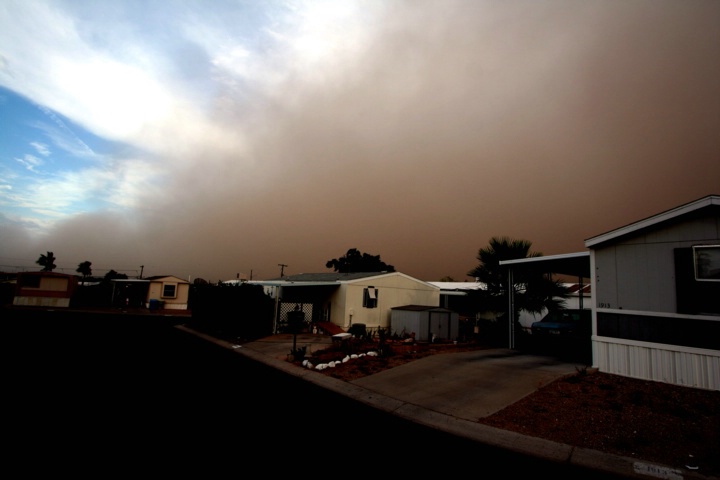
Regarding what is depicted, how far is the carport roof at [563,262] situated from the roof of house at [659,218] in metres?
1.23

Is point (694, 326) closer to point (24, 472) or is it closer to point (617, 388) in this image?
point (617, 388)

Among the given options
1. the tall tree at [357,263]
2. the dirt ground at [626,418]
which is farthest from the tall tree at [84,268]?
the dirt ground at [626,418]

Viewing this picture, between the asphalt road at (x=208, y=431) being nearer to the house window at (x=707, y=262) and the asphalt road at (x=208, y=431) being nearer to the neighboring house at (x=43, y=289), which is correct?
the house window at (x=707, y=262)

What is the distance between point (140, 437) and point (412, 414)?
4.52 m

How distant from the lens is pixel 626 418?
248 inches

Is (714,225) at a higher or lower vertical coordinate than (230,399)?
higher

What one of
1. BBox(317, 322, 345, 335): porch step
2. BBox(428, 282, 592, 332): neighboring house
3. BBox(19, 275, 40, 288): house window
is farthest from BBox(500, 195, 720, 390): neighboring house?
BBox(19, 275, 40, 288): house window

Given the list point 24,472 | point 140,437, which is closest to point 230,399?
point 140,437

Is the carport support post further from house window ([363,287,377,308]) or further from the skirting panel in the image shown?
house window ([363,287,377,308])

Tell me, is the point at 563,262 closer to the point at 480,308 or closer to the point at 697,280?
the point at 697,280

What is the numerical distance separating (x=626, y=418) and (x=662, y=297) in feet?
11.4

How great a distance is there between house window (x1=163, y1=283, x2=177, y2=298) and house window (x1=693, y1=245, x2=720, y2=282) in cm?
4233

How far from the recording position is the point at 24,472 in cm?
399

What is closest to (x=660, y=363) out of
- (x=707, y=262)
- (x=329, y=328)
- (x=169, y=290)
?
(x=707, y=262)
